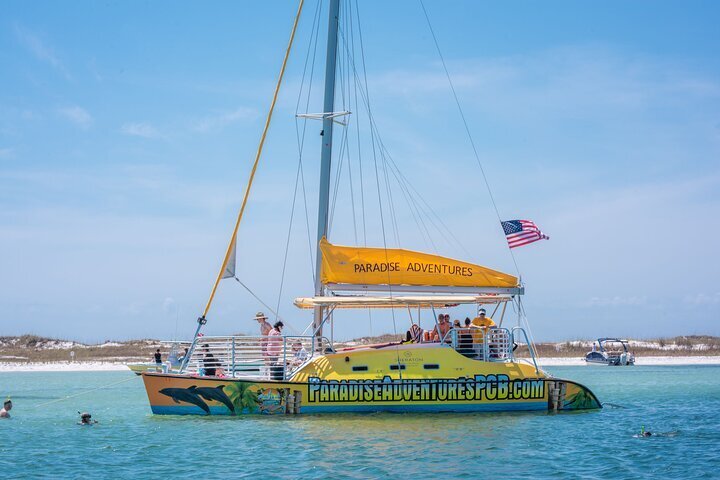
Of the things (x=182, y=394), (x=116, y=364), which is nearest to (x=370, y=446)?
(x=182, y=394)

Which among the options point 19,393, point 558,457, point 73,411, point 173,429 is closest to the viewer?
point 558,457

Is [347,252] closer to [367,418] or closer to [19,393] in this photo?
[367,418]

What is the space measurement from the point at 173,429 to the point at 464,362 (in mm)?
7834

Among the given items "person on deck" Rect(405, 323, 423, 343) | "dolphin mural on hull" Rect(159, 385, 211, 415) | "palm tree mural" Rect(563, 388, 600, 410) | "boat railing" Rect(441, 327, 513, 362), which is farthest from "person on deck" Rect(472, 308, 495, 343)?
"dolphin mural on hull" Rect(159, 385, 211, 415)

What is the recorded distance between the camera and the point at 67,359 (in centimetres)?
7000

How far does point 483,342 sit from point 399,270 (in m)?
3.07

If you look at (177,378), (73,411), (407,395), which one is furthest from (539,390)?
(73,411)


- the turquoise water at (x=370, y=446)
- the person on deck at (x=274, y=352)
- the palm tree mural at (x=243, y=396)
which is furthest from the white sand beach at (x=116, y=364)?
the palm tree mural at (x=243, y=396)

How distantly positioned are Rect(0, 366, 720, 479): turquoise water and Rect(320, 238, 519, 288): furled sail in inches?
148

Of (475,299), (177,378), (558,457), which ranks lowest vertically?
(558,457)

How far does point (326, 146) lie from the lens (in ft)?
80.6

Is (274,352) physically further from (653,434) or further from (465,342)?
(653,434)

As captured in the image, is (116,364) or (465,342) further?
(116,364)

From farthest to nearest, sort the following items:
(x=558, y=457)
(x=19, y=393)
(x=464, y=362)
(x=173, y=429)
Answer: (x=19, y=393) < (x=464, y=362) < (x=173, y=429) < (x=558, y=457)
